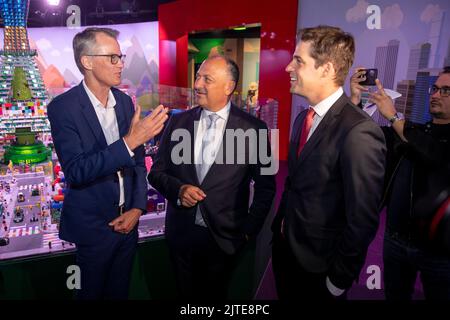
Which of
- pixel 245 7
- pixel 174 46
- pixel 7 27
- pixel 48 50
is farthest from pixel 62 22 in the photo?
pixel 7 27

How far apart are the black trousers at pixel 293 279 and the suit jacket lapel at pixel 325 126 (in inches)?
20.4

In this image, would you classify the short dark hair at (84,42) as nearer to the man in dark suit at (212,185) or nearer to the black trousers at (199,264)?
the man in dark suit at (212,185)

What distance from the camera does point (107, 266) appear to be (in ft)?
5.92

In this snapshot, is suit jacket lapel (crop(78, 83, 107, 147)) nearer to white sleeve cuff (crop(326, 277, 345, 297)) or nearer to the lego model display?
the lego model display

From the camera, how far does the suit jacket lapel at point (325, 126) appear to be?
4.91 feet

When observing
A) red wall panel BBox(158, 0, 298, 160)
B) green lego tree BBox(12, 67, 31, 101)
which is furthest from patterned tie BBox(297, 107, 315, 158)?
red wall panel BBox(158, 0, 298, 160)

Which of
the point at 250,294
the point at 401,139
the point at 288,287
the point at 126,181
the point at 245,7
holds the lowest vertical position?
the point at 250,294

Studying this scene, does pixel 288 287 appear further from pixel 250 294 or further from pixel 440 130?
pixel 440 130

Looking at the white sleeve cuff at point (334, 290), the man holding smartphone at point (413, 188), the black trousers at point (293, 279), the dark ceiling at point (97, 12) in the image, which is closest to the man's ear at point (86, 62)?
the black trousers at point (293, 279)

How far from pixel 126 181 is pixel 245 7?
7.43m

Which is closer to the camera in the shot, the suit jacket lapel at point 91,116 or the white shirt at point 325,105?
the white shirt at point 325,105

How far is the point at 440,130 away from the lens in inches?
76.1

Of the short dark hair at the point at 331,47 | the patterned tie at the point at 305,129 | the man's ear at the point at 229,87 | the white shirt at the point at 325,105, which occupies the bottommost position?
the patterned tie at the point at 305,129

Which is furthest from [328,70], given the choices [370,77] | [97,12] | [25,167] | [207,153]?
[97,12]
